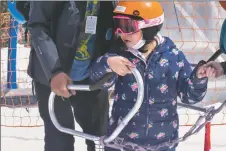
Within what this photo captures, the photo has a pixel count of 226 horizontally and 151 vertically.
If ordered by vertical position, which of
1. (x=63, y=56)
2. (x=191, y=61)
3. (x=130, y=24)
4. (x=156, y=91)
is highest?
(x=130, y=24)

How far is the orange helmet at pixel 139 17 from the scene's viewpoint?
69.2 inches

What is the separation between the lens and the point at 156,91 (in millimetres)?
1827

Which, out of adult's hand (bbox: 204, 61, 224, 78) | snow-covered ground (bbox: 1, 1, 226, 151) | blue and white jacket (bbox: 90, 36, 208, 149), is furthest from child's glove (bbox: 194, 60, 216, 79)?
snow-covered ground (bbox: 1, 1, 226, 151)

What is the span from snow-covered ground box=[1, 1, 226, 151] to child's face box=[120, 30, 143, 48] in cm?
165

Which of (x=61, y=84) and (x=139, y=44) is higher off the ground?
(x=139, y=44)

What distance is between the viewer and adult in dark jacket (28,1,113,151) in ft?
5.95

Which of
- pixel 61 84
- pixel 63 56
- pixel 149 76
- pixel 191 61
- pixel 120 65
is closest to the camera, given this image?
pixel 120 65

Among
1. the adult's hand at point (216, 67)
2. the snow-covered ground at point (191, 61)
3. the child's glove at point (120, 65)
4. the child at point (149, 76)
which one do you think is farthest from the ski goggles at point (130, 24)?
the snow-covered ground at point (191, 61)

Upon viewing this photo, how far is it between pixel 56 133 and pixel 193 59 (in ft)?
11.2

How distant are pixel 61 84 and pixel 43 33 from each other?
24cm

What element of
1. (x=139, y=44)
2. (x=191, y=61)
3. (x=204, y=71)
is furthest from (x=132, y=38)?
(x=191, y=61)

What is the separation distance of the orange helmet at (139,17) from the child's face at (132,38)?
2 cm

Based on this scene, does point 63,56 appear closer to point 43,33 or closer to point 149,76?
point 43,33

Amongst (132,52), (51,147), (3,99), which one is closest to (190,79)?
(132,52)
